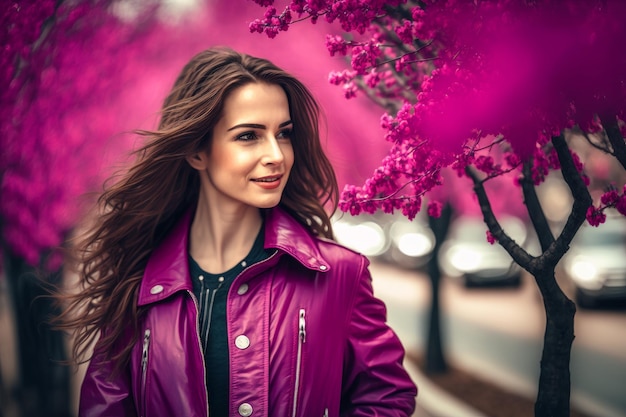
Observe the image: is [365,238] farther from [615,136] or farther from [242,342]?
[615,136]

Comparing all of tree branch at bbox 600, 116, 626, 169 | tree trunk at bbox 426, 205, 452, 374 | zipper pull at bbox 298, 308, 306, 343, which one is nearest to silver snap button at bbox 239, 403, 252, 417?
zipper pull at bbox 298, 308, 306, 343

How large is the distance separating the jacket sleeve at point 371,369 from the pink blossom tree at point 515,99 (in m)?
0.43

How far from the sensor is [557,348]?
7.36 feet

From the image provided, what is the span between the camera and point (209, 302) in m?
2.41

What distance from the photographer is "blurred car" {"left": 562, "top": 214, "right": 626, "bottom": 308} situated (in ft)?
36.8

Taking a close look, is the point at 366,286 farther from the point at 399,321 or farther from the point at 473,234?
the point at 473,234

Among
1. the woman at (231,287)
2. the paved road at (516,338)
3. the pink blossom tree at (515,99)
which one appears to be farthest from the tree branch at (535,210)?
the paved road at (516,338)

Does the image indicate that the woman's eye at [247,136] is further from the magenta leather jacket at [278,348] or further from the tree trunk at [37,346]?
the tree trunk at [37,346]

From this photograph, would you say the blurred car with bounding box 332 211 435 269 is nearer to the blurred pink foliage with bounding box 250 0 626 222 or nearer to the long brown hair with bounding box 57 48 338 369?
the long brown hair with bounding box 57 48 338 369

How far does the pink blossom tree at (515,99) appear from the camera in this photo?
1827 mm

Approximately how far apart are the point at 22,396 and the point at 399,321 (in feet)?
23.9

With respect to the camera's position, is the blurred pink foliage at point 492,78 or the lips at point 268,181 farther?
the lips at point 268,181

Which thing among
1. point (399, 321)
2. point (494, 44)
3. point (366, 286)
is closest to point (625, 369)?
point (399, 321)

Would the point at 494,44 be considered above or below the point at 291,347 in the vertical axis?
above
